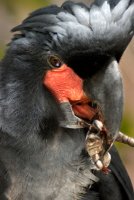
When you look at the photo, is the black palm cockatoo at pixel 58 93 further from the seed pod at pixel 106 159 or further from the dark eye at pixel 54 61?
the seed pod at pixel 106 159

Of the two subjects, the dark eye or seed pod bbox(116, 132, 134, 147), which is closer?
the dark eye

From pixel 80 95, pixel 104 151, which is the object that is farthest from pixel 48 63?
pixel 104 151

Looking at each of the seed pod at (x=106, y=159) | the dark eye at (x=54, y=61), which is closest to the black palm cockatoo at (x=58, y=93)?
the dark eye at (x=54, y=61)

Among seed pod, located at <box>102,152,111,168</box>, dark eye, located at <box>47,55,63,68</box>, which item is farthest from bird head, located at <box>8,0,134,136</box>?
seed pod, located at <box>102,152,111,168</box>

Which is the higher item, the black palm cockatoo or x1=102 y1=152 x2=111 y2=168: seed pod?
the black palm cockatoo

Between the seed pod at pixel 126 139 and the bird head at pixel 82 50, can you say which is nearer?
the bird head at pixel 82 50

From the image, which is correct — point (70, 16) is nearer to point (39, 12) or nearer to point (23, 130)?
point (39, 12)

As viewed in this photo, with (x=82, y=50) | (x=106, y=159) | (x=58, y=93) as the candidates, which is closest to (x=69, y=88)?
(x=58, y=93)

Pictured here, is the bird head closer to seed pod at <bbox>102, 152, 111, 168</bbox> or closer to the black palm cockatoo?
the black palm cockatoo
